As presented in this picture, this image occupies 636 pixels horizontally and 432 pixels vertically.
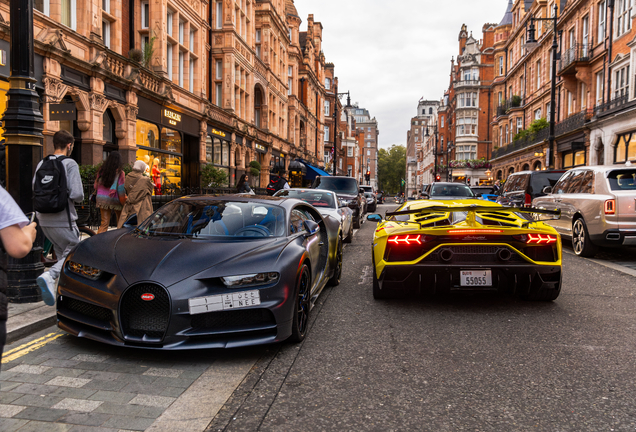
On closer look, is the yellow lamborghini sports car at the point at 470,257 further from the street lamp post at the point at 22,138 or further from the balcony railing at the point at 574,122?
the balcony railing at the point at 574,122

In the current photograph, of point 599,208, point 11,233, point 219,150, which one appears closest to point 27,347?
point 11,233

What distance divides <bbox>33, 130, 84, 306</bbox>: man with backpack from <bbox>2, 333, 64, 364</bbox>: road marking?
0.80m

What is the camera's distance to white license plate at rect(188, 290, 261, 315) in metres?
3.80

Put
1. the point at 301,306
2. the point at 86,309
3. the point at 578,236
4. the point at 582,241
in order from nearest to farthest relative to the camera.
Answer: the point at 86,309, the point at 301,306, the point at 582,241, the point at 578,236

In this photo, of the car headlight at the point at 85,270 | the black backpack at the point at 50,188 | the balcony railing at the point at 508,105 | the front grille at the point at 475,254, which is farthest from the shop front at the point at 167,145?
the balcony railing at the point at 508,105

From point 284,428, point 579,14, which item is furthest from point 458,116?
point 284,428

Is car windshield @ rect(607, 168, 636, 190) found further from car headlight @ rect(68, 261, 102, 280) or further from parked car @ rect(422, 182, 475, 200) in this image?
car headlight @ rect(68, 261, 102, 280)

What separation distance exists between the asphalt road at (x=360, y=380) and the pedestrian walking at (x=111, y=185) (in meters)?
3.79

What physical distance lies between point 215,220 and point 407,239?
209 cm

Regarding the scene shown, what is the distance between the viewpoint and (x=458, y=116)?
229 ft

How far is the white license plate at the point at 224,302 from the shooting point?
3797 mm

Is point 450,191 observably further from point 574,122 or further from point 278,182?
point 574,122

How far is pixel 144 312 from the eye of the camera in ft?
12.7

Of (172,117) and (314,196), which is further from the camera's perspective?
(172,117)
